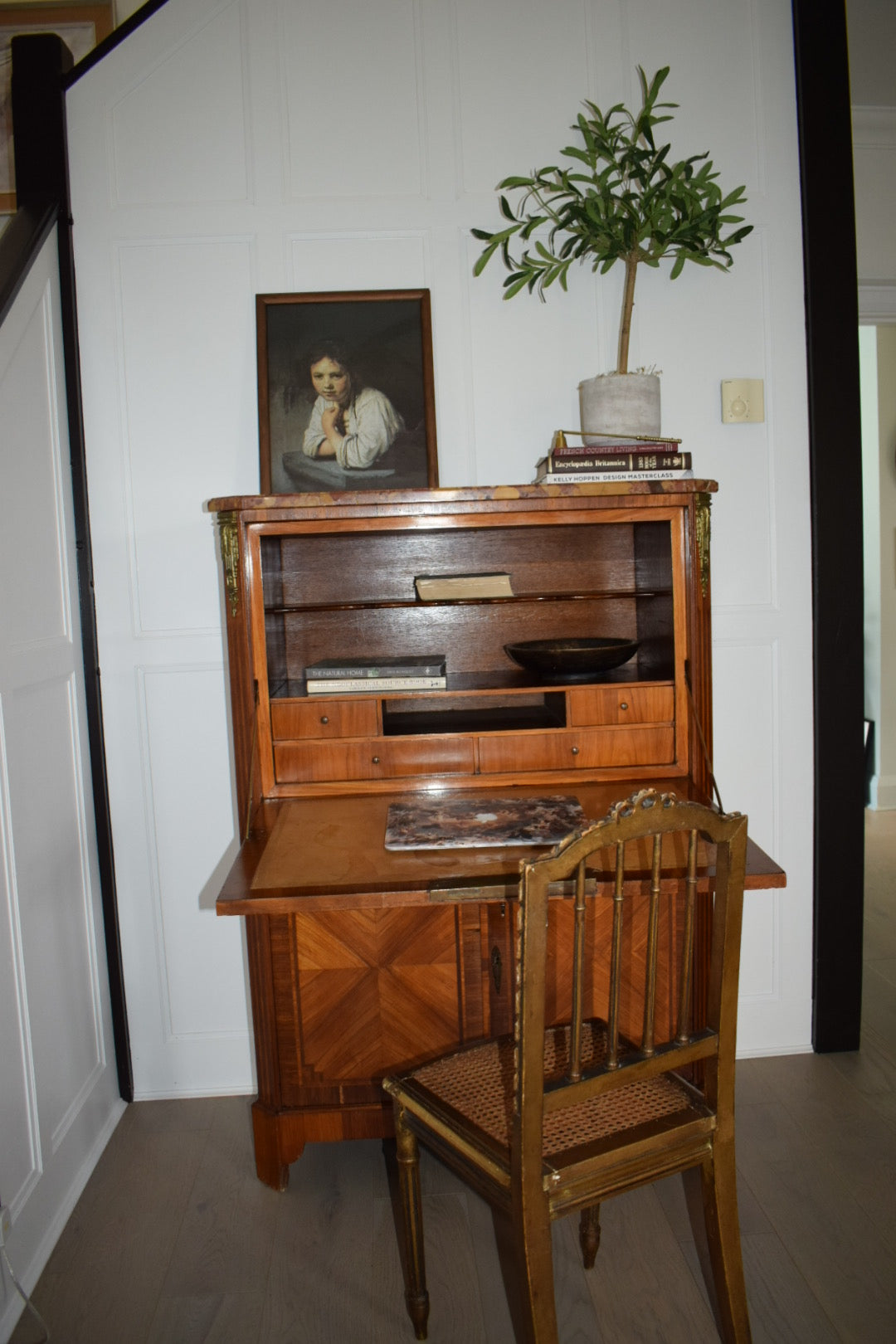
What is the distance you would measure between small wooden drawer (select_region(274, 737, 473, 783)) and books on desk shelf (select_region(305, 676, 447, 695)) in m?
0.11

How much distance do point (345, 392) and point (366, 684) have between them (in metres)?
0.76

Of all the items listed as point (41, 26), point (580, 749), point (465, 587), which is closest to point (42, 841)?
point (465, 587)

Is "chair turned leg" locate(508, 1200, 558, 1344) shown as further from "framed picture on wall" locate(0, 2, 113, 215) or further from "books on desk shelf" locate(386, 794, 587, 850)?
"framed picture on wall" locate(0, 2, 113, 215)

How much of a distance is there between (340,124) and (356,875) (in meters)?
1.83

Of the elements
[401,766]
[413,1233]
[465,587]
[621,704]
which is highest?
[465,587]

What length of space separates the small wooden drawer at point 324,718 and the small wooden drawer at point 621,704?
0.46m

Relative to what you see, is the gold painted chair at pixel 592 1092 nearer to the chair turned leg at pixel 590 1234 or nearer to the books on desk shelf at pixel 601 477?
the chair turned leg at pixel 590 1234

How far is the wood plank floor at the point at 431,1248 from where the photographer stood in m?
1.68

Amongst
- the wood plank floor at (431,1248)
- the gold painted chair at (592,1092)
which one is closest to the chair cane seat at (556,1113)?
the gold painted chair at (592,1092)

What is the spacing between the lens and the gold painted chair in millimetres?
1322

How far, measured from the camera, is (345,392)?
2355mm

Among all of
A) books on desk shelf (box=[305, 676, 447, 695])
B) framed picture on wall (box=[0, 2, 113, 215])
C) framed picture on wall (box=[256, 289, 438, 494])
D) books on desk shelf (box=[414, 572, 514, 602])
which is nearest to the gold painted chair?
books on desk shelf (box=[305, 676, 447, 695])

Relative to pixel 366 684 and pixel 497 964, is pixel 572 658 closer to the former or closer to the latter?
pixel 366 684

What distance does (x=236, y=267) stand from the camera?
2.35 metres
